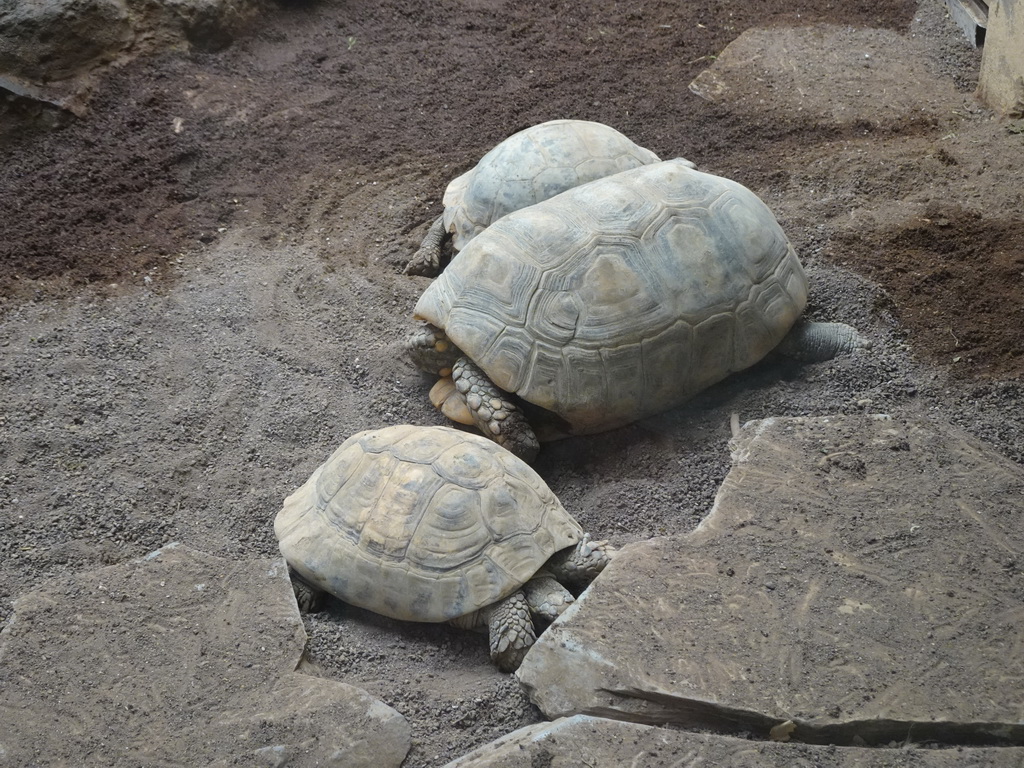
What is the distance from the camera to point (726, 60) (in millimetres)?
7629

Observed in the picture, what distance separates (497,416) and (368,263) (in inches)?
76.5

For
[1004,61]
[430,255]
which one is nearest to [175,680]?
[430,255]

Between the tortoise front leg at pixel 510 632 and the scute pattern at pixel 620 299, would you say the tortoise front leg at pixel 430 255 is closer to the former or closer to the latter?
the scute pattern at pixel 620 299

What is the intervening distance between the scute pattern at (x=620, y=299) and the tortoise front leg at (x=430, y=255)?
44.5 inches

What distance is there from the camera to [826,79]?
287 inches

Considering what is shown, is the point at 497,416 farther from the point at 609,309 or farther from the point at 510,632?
the point at 510,632

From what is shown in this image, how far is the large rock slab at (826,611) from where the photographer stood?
2740 mm

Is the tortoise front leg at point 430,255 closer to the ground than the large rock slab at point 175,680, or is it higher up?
closer to the ground

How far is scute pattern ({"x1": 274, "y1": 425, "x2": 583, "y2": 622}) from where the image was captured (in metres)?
3.32

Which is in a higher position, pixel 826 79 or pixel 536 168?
pixel 536 168

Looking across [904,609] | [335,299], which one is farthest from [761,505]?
[335,299]

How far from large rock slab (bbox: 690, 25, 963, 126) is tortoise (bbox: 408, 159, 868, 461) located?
2.85 meters

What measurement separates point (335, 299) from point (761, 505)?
298 centimetres

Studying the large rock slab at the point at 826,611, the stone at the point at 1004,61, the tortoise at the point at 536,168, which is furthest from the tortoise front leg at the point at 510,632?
the stone at the point at 1004,61
